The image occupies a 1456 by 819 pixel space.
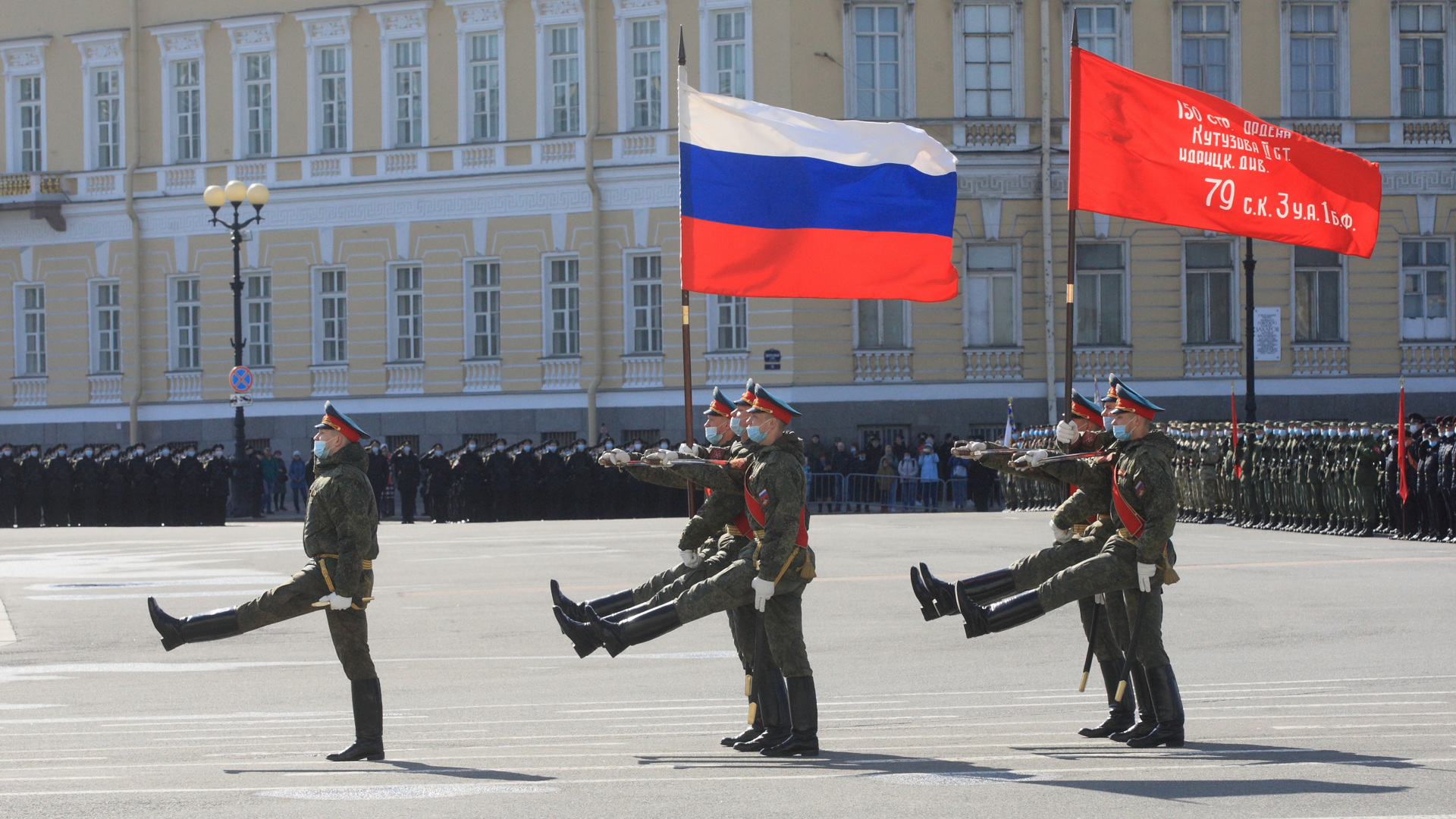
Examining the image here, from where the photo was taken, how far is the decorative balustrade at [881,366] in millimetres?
36750

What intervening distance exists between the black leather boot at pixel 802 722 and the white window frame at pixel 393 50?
32.4 meters

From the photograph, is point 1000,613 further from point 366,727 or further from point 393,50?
point 393,50

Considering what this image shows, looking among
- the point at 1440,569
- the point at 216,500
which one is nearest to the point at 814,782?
the point at 1440,569

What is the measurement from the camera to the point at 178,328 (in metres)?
42.2

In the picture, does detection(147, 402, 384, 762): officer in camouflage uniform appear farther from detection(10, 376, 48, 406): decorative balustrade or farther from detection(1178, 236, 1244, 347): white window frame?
detection(10, 376, 48, 406): decorative balustrade

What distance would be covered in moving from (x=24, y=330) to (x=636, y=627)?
A: 38.2 metres

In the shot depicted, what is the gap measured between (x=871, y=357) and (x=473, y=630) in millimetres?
22092

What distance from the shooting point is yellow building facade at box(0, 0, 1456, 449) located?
36969 millimetres

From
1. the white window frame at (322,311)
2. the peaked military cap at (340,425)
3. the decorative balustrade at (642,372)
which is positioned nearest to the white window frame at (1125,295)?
the decorative balustrade at (642,372)

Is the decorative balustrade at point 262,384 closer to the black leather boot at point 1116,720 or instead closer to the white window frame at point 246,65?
the white window frame at point 246,65

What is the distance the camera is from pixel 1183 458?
2883 centimetres

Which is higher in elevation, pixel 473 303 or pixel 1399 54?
pixel 1399 54

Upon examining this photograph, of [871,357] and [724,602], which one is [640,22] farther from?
[724,602]

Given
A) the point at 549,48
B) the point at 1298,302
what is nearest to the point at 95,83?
the point at 549,48
